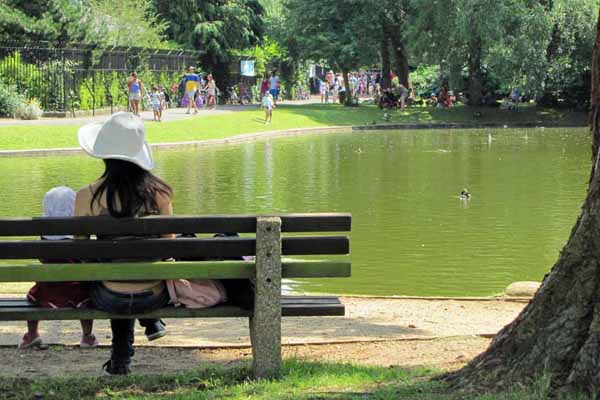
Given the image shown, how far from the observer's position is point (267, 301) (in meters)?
5.88

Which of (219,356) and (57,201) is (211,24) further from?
(57,201)

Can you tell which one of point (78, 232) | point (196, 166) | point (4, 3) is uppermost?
point (4, 3)

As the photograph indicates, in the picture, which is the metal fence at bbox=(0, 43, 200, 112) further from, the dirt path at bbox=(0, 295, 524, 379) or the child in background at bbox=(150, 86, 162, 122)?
the dirt path at bbox=(0, 295, 524, 379)

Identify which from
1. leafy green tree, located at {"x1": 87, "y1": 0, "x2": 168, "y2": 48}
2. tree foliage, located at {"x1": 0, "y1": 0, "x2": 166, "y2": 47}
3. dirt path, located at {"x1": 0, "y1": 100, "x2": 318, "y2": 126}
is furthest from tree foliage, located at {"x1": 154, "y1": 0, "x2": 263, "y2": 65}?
dirt path, located at {"x1": 0, "y1": 100, "x2": 318, "y2": 126}

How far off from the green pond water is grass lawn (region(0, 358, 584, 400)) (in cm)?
602

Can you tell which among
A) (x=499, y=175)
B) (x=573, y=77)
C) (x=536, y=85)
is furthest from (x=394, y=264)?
(x=573, y=77)

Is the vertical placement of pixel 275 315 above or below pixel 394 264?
above

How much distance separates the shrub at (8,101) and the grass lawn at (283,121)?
3863mm

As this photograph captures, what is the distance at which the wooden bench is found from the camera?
5727mm

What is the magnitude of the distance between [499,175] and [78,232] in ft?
68.1

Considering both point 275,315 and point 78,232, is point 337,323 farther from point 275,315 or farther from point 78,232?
point 78,232

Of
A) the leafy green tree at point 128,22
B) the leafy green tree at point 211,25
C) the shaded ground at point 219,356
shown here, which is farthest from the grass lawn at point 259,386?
the leafy green tree at point 211,25

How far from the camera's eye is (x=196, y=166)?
89.4ft

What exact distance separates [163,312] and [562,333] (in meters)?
2.09
